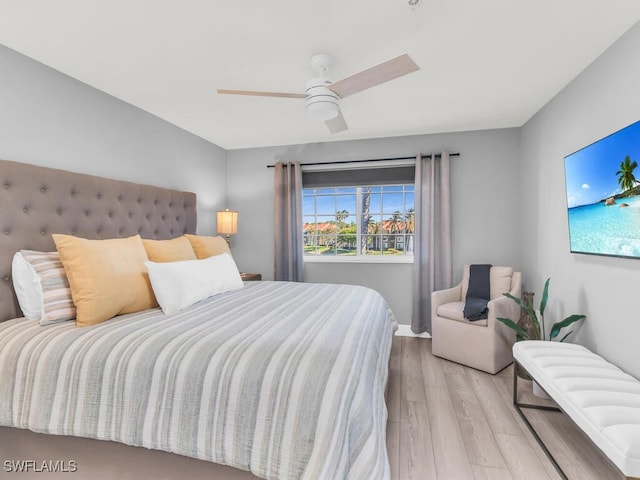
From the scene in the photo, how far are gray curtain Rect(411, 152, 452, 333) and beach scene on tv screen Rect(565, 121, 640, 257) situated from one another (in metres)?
1.39

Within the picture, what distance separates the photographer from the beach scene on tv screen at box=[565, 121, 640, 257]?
5.71 ft

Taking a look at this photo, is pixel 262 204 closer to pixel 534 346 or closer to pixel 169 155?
pixel 169 155

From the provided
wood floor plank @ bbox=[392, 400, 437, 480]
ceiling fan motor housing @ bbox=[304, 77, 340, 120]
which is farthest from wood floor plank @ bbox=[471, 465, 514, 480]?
ceiling fan motor housing @ bbox=[304, 77, 340, 120]

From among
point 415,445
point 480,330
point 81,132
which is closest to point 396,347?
point 480,330

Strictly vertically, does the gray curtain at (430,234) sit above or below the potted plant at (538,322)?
above

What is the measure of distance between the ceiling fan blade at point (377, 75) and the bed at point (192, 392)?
1.38 meters

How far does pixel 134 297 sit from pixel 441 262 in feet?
10.4

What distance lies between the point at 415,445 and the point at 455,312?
1547 millimetres

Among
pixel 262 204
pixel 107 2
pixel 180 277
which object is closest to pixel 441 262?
pixel 262 204

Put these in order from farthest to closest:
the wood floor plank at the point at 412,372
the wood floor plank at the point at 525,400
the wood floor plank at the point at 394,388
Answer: the wood floor plank at the point at 412,372 < the wood floor plank at the point at 394,388 < the wood floor plank at the point at 525,400

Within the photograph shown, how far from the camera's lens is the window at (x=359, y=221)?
4117mm

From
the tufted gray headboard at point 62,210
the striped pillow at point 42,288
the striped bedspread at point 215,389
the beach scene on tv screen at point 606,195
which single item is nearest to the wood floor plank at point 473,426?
the striped bedspread at point 215,389

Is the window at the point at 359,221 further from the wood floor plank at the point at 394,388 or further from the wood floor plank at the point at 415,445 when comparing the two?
the wood floor plank at the point at 415,445

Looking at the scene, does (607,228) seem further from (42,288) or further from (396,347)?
(42,288)
